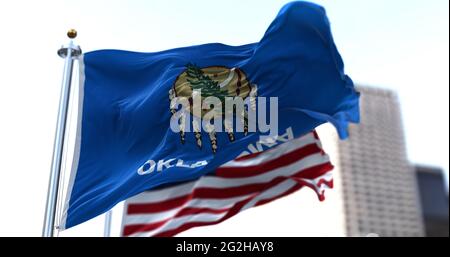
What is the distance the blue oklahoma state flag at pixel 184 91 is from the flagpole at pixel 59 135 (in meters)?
0.70

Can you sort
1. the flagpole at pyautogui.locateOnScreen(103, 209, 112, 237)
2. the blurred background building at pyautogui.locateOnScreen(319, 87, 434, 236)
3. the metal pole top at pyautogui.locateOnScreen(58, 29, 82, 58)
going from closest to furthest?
the metal pole top at pyautogui.locateOnScreen(58, 29, 82, 58), the flagpole at pyautogui.locateOnScreen(103, 209, 112, 237), the blurred background building at pyautogui.locateOnScreen(319, 87, 434, 236)

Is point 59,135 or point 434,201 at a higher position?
point 434,201

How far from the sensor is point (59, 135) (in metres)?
8.91

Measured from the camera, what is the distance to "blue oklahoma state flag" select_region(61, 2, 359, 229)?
9.69 metres

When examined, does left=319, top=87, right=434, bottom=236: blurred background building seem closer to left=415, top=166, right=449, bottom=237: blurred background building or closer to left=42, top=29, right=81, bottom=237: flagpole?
left=415, top=166, right=449, bottom=237: blurred background building

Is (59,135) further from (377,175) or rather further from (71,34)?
(377,175)

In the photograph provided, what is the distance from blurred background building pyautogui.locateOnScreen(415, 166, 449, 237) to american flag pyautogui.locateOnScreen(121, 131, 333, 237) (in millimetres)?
120522

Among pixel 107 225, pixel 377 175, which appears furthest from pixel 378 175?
pixel 107 225

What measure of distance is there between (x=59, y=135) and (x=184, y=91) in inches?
93.0

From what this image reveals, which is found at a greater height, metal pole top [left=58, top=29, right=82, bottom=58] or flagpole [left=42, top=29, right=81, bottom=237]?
metal pole top [left=58, top=29, right=82, bottom=58]

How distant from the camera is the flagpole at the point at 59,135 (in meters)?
8.38

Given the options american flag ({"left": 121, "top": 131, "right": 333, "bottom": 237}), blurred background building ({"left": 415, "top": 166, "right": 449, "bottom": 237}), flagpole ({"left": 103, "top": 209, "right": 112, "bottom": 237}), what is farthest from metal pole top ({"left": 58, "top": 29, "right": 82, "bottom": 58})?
blurred background building ({"left": 415, "top": 166, "right": 449, "bottom": 237})
